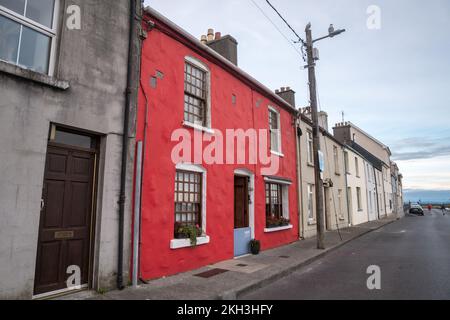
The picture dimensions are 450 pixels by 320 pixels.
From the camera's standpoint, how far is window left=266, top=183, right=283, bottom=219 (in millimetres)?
12062

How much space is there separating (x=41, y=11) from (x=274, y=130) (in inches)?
368

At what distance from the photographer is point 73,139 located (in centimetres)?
582

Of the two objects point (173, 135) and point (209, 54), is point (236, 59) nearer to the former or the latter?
point (209, 54)

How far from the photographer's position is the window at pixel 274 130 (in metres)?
12.8

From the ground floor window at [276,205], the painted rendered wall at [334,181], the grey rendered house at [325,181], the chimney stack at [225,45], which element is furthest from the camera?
the painted rendered wall at [334,181]

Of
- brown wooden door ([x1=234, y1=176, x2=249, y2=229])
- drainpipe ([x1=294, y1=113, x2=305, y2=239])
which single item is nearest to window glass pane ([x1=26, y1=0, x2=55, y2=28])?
brown wooden door ([x1=234, y1=176, x2=249, y2=229])

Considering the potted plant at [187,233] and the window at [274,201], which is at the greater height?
the window at [274,201]

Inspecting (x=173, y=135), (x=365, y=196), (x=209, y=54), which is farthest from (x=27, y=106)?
(x=365, y=196)

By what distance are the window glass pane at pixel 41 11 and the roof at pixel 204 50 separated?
220 cm

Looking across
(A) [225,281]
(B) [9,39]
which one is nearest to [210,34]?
(B) [9,39]

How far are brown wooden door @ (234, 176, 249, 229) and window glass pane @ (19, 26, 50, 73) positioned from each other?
684 centimetres

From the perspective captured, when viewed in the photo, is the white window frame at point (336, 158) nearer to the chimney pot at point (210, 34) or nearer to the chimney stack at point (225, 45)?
the chimney stack at point (225, 45)

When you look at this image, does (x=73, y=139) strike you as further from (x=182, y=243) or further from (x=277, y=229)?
(x=277, y=229)

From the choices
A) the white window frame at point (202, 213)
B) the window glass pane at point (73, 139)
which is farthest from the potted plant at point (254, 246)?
the window glass pane at point (73, 139)
